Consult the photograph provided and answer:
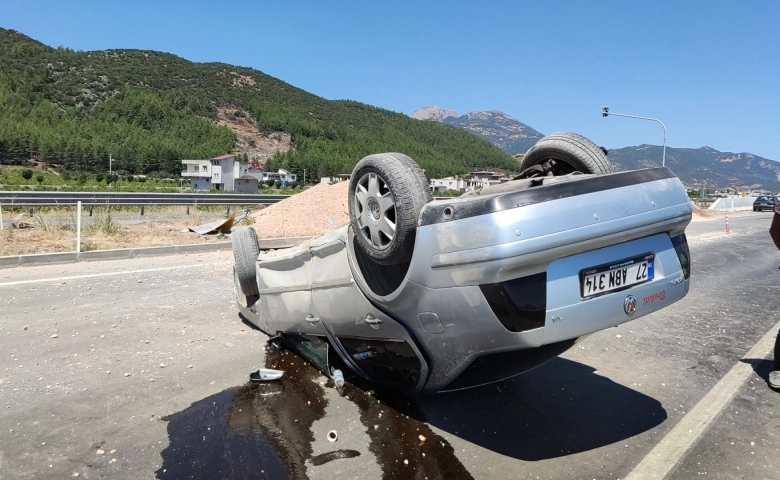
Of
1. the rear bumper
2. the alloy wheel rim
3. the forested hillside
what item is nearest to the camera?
the rear bumper

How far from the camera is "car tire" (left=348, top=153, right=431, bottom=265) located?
9.38 ft

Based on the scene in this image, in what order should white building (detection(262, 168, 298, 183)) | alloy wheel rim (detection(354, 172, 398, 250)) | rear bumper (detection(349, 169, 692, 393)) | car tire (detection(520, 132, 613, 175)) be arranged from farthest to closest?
1. white building (detection(262, 168, 298, 183))
2. car tire (detection(520, 132, 613, 175))
3. alloy wheel rim (detection(354, 172, 398, 250))
4. rear bumper (detection(349, 169, 692, 393))

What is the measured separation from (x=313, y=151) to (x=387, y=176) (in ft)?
491

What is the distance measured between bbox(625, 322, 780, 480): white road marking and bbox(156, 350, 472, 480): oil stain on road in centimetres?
104

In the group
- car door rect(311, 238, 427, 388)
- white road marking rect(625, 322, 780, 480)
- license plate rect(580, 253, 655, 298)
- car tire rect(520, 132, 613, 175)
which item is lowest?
white road marking rect(625, 322, 780, 480)

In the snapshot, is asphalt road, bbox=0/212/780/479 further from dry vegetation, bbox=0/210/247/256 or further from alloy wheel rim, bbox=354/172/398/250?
dry vegetation, bbox=0/210/247/256

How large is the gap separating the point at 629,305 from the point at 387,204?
1384mm

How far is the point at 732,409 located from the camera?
13.1 feet

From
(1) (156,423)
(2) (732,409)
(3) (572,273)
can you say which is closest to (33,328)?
(1) (156,423)

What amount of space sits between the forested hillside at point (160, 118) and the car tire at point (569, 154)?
339ft

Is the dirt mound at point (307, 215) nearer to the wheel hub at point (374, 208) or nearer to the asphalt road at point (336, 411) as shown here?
the asphalt road at point (336, 411)

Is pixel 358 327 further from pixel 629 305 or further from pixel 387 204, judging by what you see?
pixel 629 305

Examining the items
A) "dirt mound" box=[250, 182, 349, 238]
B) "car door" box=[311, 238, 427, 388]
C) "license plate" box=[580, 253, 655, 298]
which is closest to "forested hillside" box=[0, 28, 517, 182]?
"dirt mound" box=[250, 182, 349, 238]

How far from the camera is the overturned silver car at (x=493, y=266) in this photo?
103 inches
